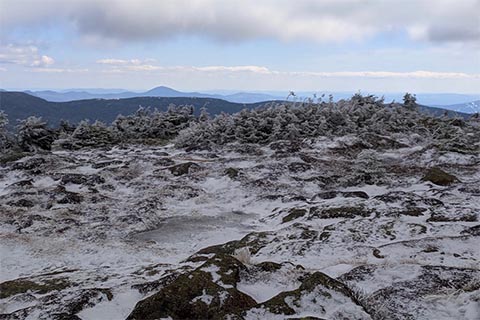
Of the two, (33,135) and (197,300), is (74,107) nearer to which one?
(33,135)

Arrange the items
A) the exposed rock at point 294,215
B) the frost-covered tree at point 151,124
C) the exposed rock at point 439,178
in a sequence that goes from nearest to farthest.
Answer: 1. the exposed rock at point 294,215
2. the exposed rock at point 439,178
3. the frost-covered tree at point 151,124

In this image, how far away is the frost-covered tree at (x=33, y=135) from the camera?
31719mm

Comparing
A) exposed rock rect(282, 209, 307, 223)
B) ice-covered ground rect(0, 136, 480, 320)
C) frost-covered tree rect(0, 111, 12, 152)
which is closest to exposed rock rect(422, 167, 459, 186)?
ice-covered ground rect(0, 136, 480, 320)

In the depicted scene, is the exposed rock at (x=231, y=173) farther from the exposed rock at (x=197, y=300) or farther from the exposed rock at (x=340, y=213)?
the exposed rock at (x=197, y=300)

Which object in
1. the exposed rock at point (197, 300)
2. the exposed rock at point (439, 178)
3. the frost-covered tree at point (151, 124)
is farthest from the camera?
the frost-covered tree at point (151, 124)

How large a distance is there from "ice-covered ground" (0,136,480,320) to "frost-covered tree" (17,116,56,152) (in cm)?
851

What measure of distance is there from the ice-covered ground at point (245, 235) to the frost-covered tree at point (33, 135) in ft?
27.9

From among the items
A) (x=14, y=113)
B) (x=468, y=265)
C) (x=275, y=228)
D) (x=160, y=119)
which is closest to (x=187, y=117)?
(x=160, y=119)

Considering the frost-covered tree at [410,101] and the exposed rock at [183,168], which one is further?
the frost-covered tree at [410,101]

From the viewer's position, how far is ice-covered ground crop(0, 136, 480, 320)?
22.3 ft

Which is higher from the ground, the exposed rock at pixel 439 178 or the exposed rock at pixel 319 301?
the exposed rock at pixel 319 301

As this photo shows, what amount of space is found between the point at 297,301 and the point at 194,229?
28.5ft

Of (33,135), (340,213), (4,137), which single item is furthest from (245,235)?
(4,137)

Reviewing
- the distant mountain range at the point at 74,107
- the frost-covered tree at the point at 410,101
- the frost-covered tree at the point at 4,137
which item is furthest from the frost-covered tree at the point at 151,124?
the distant mountain range at the point at 74,107
